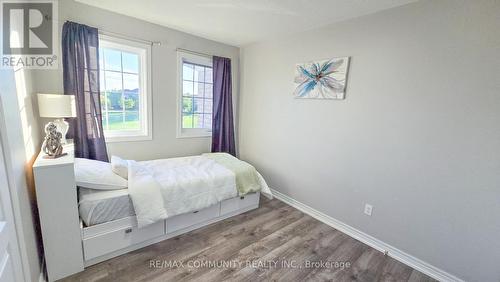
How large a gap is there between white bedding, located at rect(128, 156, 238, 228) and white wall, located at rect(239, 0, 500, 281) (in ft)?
3.84

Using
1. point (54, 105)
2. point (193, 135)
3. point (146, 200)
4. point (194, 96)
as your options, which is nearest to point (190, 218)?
point (146, 200)

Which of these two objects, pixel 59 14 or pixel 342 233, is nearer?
pixel 59 14

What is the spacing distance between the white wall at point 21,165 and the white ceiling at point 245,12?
1.33 m

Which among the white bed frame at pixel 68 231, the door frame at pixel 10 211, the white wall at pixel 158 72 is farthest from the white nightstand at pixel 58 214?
the white wall at pixel 158 72

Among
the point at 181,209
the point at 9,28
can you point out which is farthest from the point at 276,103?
the point at 9,28

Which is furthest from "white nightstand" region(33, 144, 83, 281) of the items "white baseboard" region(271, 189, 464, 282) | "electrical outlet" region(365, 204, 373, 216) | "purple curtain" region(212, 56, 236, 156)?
"electrical outlet" region(365, 204, 373, 216)

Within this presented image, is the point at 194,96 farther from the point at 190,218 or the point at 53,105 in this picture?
the point at 190,218

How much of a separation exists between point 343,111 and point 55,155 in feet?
8.75

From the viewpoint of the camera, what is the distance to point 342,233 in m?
2.37

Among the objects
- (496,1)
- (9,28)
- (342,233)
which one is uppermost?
(496,1)

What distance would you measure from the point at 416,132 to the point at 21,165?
2.95 m

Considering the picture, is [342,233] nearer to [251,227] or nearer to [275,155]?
[251,227]

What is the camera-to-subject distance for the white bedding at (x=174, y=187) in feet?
5.98

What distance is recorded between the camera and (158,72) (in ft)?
9.35
